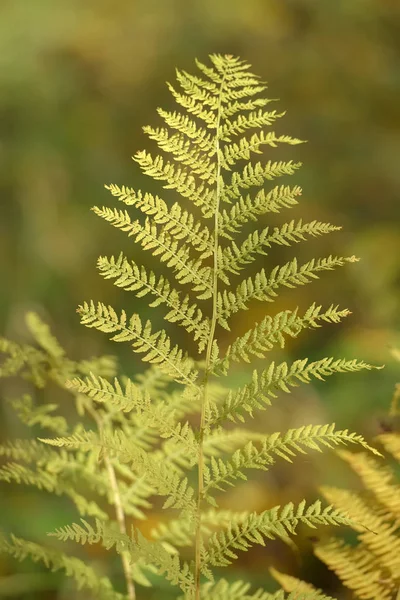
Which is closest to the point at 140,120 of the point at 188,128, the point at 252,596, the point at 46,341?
the point at 46,341

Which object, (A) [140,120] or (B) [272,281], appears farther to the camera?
(A) [140,120]

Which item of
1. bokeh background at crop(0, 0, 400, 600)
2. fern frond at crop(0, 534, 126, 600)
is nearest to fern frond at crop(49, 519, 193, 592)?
fern frond at crop(0, 534, 126, 600)

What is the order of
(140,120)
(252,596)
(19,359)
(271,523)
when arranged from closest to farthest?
(271,523) < (252,596) < (19,359) < (140,120)

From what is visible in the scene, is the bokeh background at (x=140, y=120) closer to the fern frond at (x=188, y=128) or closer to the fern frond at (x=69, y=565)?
the fern frond at (x=69, y=565)

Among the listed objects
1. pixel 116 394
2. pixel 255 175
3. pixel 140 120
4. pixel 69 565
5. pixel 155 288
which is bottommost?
pixel 69 565

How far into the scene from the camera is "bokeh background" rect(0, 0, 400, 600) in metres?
3.10

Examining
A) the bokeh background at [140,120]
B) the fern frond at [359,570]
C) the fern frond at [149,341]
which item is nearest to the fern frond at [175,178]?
the fern frond at [149,341]

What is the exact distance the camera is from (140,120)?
4.10 metres

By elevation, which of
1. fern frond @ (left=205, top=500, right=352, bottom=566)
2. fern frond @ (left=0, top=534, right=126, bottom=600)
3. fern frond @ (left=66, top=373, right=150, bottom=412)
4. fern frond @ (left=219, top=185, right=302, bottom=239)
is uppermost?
fern frond @ (left=219, top=185, right=302, bottom=239)

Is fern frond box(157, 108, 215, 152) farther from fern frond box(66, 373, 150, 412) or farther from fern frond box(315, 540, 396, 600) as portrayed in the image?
fern frond box(315, 540, 396, 600)

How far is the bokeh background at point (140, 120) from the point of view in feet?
10.2

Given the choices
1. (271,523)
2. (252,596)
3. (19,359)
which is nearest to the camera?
(271,523)

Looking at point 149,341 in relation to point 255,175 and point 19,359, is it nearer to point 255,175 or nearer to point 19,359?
point 255,175

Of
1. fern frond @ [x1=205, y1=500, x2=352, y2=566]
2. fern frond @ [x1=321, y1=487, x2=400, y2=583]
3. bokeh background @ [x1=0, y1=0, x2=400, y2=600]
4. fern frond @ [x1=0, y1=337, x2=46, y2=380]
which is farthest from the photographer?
bokeh background @ [x1=0, y1=0, x2=400, y2=600]
